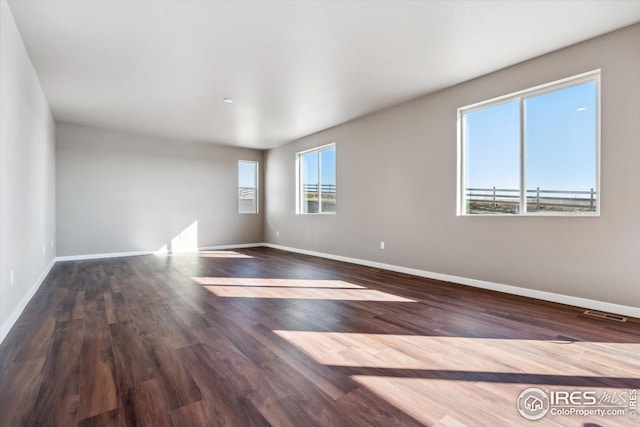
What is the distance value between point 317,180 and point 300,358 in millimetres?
5053

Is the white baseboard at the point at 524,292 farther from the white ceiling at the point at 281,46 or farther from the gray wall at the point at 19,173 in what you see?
the gray wall at the point at 19,173

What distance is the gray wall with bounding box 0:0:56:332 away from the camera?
2.40 metres

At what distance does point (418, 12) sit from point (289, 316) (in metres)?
2.86

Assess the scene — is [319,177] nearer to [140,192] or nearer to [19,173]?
[140,192]

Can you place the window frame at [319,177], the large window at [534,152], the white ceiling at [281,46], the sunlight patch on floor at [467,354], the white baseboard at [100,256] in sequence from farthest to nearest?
the window frame at [319,177] → the white baseboard at [100,256] → the large window at [534,152] → the white ceiling at [281,46] → the sunlight patch on floor at [467,354]

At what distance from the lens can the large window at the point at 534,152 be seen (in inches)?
121

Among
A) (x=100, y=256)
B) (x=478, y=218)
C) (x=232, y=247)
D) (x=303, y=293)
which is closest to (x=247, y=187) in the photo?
(x=232, y=247)

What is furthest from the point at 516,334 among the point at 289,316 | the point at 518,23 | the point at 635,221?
the point at 518,23

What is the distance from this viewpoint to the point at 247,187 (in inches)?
332

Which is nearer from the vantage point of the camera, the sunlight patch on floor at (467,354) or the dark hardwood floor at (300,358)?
the dark hardwood floor at (300,358)

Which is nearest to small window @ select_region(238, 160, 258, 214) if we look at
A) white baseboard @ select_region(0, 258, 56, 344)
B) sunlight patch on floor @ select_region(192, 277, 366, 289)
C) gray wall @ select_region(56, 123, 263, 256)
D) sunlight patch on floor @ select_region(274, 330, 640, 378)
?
gray wall @ select_region(56, 123, 263, 256)

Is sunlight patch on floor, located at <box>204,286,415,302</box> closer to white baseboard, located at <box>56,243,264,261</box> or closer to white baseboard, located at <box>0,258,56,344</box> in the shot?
white baseboard, located at <box>0,258,56,344</box>

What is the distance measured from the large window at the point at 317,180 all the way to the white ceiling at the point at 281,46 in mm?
1624

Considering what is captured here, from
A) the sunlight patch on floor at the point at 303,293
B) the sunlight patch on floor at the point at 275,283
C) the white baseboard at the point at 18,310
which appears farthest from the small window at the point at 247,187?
the sunlight patch on floor at the point at 303,293
